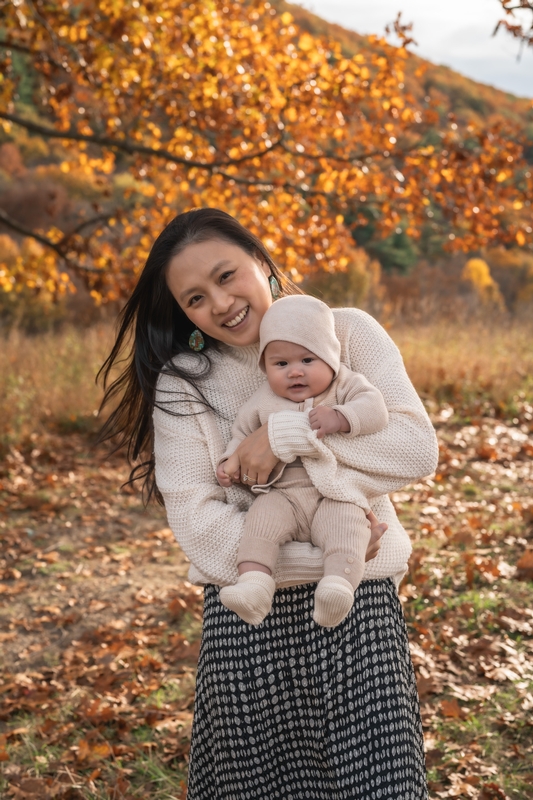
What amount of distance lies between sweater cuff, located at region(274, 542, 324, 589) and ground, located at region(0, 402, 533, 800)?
5.05 ft

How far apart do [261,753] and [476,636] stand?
2324 millimetres

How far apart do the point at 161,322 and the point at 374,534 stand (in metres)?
0.99

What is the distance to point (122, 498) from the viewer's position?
726 centimetres

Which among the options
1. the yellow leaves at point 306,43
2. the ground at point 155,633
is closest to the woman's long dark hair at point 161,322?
the ground at point 155,633

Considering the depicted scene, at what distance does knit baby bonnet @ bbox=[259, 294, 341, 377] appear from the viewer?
2133mm

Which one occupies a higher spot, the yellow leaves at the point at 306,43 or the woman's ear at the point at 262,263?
the yellow leaves at the point at 306,43

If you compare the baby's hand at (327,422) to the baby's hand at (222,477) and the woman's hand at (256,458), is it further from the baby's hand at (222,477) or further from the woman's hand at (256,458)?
the baby's hand at (222,477)

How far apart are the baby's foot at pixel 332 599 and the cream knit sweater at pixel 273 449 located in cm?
15

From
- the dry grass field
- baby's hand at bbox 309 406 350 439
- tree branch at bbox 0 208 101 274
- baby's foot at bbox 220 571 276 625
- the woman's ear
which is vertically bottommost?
the dry grass field

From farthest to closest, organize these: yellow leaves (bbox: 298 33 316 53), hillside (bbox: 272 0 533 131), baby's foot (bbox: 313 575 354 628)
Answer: hillside (bbox: 272 0 533 131) → yellow leaves (bbox: 298 33 316 53) → baby's foot (bbox: 313 575 354 628)

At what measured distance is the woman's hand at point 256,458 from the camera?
207 centimetres

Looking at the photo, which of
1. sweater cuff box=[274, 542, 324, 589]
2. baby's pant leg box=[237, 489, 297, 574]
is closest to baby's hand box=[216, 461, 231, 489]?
baby's pant leg box=[237, 489, 297, 574]

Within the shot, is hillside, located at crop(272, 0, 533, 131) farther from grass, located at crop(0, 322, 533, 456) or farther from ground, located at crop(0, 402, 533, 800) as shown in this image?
ground, located at crop(0, 402, 533, 800)

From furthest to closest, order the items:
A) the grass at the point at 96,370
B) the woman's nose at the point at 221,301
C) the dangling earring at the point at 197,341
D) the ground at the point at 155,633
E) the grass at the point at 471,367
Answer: the grass at the point at 471,367, the grass at the point at 96,370, the ground at the point at 155,633, the dangling earring at the point at 197,341, the woman's nose at the point at 221,301
